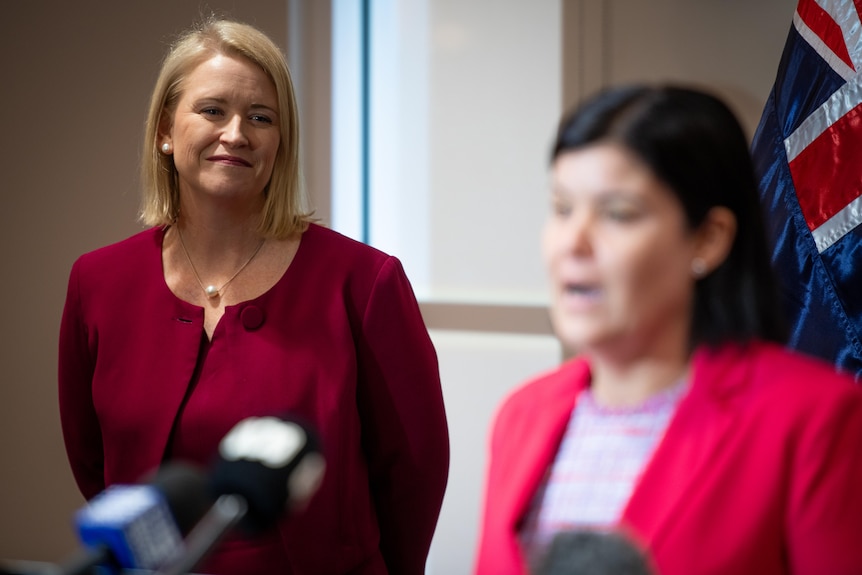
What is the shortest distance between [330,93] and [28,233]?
1.24m

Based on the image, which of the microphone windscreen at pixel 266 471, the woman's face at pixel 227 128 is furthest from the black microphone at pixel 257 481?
the woman's face at pixel 227 128

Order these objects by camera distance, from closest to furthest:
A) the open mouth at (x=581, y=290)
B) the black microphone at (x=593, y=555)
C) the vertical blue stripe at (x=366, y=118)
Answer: the black microphone at (x=593, y=555), the open mouth at (x=581, y=290), the vertical blue stripe at (x=366, y=118)

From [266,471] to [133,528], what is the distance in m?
0.11

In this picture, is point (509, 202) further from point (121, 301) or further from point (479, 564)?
point (479, 564)

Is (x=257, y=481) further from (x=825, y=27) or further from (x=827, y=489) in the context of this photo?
(x=825, y=27)

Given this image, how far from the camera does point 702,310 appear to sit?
39.6 inches

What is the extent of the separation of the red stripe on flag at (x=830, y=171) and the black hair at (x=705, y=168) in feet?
3.46

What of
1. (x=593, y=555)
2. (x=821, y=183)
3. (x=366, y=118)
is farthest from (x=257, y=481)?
(x=366, y=118)

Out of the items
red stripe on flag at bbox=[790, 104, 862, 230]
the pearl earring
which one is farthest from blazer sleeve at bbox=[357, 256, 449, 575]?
the pearl earring

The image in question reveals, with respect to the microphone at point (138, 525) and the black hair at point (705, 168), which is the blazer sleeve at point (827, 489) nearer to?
the black hair at point (705, 168)

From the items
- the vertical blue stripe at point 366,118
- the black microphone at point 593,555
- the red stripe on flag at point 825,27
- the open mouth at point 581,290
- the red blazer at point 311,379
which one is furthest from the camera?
the vertical blue stripe at point 366,118

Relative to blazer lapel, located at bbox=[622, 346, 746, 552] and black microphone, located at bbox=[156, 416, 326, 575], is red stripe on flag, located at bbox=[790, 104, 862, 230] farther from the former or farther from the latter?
black microphone, located at bbox=[156, 416, 326, 575]

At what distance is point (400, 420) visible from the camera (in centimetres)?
198

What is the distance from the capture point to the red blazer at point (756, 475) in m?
0.90
